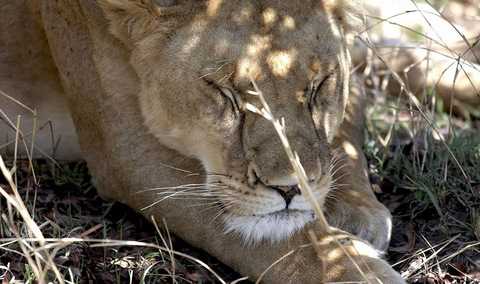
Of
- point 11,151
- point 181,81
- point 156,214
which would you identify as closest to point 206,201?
point 156,214

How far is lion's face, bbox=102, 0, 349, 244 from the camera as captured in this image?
326 centimetres

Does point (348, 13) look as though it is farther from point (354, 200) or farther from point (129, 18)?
point (129, 18)

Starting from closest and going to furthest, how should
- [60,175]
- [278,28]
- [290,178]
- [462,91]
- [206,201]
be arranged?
[290,178], [278,28], [206,201], [60,175], [462,91]

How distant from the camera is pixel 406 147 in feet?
14.9

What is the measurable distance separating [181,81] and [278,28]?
15.1 inches

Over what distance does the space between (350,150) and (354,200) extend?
39 centimetres

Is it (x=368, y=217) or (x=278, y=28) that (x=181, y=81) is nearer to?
(x=278, y=28)

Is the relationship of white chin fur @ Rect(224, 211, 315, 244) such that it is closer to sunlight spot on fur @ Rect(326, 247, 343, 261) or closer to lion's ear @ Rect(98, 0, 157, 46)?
sunlight spot on fur @ Rect(326, 247, 343, 261)

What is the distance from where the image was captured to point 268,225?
10.9 ft

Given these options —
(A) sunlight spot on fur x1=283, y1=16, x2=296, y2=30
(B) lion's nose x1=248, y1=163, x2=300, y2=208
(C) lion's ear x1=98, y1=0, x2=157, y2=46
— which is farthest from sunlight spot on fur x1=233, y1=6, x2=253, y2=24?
(B) lion's nose x1=248, y1=163, x2=300, y2=208

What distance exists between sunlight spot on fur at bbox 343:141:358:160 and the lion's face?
486mm

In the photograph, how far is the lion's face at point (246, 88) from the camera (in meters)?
3.26

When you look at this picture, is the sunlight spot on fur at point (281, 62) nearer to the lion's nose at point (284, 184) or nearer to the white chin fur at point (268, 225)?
the lion's nose at point (284, 184)

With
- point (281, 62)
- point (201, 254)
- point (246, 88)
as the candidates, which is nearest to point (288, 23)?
point (281, 62)
